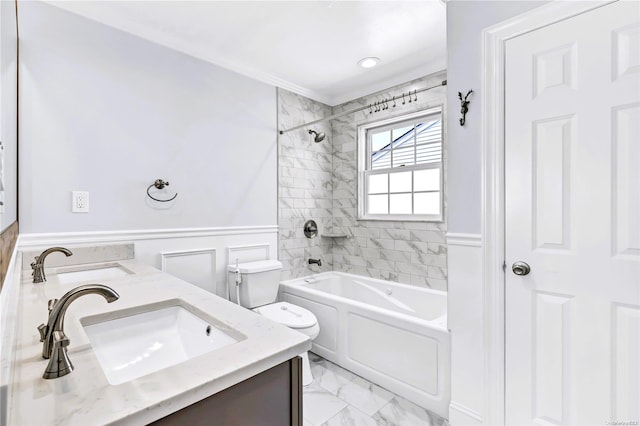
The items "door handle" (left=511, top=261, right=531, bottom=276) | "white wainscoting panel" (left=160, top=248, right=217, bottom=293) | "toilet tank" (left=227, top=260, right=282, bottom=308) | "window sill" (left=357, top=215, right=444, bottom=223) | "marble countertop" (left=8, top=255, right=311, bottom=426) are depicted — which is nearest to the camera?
"marble countertop" (left=8, top=255, right=311, bottom=426)

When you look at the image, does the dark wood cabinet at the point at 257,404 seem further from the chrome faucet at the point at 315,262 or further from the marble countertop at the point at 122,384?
the chrome faucet at the point at 315,262

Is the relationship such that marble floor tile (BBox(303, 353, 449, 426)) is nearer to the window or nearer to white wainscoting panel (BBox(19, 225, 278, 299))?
white wainscoting panel (BBox(19, 225, 278, 299))

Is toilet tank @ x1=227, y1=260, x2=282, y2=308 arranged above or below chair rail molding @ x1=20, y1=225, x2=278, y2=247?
below

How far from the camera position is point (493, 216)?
5.04 feet

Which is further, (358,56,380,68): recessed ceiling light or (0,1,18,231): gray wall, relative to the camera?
(358,56,380,68): recessed ceiling light

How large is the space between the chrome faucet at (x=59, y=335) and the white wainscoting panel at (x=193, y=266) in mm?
1566

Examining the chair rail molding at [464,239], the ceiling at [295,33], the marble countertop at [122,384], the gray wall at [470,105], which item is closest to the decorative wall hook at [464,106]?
the gray wall at [470,105]

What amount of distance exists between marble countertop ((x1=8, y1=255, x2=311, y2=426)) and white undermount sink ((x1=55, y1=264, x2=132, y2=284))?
668 mm

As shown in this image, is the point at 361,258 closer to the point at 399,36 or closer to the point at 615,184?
the point at 399,36

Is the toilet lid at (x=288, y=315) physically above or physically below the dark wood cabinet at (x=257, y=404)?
below

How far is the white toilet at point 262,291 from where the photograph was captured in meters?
2.31

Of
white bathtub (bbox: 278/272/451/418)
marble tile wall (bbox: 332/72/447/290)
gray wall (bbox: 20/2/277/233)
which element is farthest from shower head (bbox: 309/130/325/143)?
white bathtub (bbox: 278/272/451/418)

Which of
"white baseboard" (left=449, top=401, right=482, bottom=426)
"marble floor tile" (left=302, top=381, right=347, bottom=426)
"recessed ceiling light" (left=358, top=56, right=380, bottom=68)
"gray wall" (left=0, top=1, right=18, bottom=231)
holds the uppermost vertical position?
"recessed ceiling light" (left=358, top=56, right=380, bottom=68)

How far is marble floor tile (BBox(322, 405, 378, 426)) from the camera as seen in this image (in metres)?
1.72
